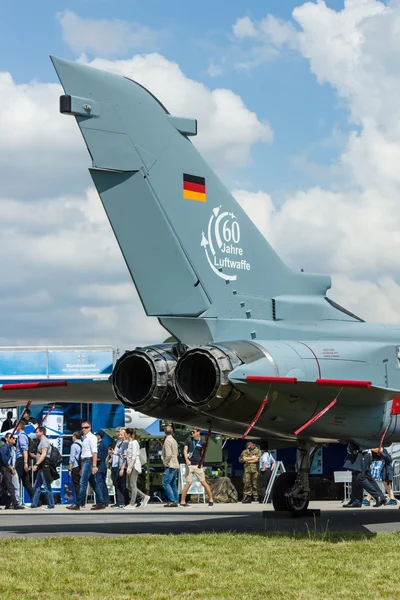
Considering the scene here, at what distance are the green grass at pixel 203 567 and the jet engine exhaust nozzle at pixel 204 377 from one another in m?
1.76

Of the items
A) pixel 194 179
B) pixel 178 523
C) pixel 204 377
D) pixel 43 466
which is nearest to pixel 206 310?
pixel 204 377

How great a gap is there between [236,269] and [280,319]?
3.43 ft

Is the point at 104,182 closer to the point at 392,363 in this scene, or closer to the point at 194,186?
the point at 194,186

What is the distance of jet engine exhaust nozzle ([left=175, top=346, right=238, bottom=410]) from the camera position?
11844 mm

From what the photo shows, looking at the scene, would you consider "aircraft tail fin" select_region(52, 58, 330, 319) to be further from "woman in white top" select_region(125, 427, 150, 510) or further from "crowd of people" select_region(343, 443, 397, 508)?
"woman in white top" select_region(125, 427, 150, 510)

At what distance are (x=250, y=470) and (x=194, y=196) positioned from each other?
11979 mm

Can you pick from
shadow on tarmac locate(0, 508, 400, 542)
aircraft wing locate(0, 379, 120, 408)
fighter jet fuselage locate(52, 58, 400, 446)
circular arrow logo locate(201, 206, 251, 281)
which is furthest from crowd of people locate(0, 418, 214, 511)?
circular arrow logo locate(201, 206, 251, 281)

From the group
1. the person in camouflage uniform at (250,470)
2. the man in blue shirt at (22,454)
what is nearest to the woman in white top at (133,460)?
the man in blue shirt at (22,454)

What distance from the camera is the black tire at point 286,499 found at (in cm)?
1462

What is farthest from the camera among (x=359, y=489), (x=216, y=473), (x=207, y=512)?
→ (x=216, y=473)

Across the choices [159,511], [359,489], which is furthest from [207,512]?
[359,489]

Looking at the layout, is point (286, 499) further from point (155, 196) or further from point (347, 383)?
point (155, 196)

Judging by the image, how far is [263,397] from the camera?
1228 centimetres

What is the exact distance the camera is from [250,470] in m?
23.8
